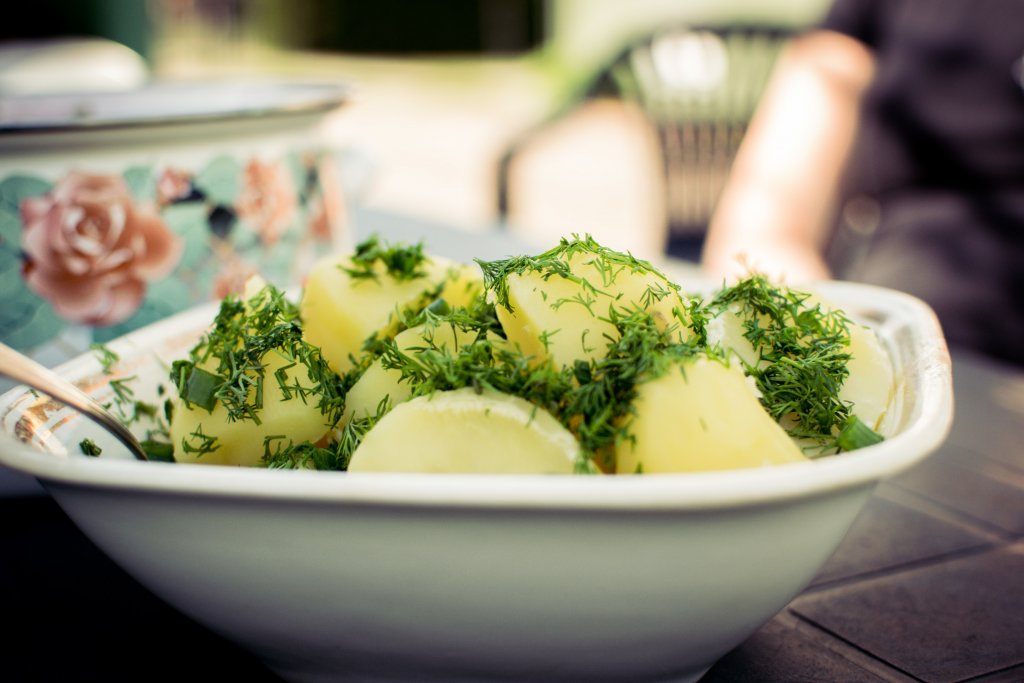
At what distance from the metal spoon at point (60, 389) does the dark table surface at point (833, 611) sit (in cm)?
11

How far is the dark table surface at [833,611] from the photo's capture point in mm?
548

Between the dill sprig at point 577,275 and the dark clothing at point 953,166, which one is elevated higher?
the dill sprig at point 577,275

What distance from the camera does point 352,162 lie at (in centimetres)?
110

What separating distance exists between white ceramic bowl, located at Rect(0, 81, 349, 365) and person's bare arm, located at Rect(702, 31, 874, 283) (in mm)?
1481

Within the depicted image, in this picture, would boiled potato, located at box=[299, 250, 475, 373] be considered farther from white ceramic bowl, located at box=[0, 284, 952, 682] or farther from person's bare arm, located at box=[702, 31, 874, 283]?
person's bare arm, located at box=[702, 31, 874, 283]

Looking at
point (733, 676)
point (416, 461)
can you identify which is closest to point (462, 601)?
point (416, 461)

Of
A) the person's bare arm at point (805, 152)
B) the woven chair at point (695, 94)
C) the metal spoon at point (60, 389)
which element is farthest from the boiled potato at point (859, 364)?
the woven chair at point (695, 94)

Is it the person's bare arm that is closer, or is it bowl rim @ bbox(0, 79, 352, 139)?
bowl rim @ bbox(0, 79, 352, 139)

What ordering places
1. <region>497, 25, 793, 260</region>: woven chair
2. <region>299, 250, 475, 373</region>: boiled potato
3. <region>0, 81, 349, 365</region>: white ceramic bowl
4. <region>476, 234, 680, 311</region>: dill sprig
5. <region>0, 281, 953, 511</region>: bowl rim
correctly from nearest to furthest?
<region>0, 281, 953, 511</region>: bowl rim < <region>476, 234, 680, 311</region>: dill sprig < <region>299, 250, 475, 373</region>: boiled potato < <region>0, 81, 349, 365</region>: white ceramic bowl < <region>497, 25, 793, 260</region>: woven chair

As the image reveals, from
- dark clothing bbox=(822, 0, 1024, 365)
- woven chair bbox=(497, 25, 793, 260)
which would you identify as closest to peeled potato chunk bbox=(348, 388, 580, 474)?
dark clothing bbox=(822, 0, 1024, 365)

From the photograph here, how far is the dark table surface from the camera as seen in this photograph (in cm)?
55

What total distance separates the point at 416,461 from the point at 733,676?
220 mm

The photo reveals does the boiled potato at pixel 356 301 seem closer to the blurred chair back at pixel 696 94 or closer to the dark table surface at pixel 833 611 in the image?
the dark table surface at pixel 833 611

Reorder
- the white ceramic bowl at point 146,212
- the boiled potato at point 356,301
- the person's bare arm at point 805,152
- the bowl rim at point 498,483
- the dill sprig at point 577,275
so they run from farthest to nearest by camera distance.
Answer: the person's bare arm at point 805,152
the white ceramic bowl at point 146,212
the boiled potato at point 356,301
the dill sprig at point 577,275
the bowl rim at point 498,483
